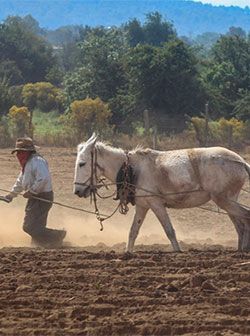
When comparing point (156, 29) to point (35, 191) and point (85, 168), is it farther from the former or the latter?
point (85, 168)

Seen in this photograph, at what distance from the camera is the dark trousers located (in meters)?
15.4

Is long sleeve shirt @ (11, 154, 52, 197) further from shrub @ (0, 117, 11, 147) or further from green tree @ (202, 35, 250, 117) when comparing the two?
green tree @ (202, 35, 250, 117)

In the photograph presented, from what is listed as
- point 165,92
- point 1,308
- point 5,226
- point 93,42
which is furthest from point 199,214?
point 93,42

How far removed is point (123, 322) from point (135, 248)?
6.12 m

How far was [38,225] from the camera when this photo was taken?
50.4 feet

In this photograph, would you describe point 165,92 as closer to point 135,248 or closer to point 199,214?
point 199,214

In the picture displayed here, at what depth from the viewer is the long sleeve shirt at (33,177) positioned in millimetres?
15221

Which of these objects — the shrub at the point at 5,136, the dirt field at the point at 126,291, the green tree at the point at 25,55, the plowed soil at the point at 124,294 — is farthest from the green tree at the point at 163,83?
the green tree at the point at 25,55

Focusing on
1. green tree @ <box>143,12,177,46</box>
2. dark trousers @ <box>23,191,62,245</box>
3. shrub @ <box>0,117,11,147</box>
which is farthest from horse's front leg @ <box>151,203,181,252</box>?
green tree @ <box>143,12,177,46</box>

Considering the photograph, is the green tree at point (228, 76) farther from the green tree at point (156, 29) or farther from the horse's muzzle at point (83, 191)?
the green tree at point (156, 29)

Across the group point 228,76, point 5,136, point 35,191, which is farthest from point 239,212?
point 228,76

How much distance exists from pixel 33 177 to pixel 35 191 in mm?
221

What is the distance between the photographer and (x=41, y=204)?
15.4m

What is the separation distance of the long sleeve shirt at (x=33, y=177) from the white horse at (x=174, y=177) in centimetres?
150
